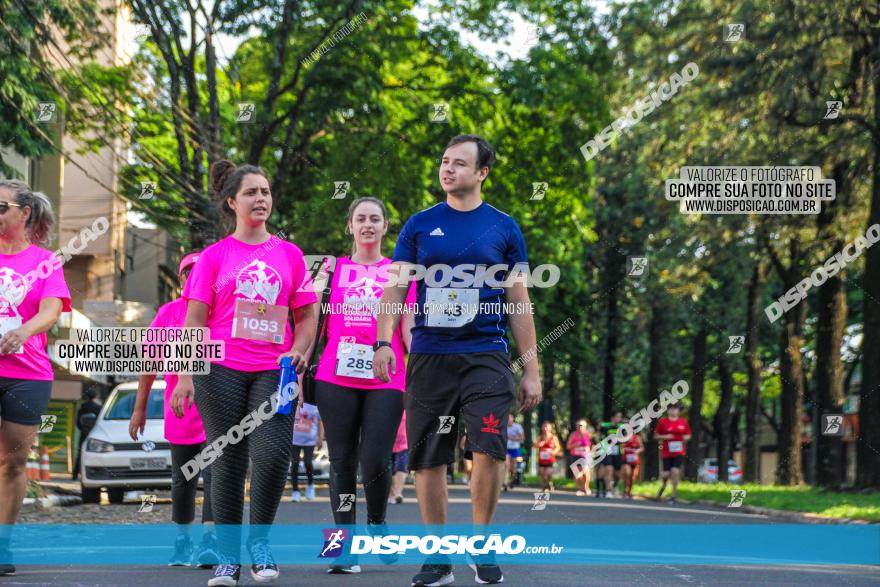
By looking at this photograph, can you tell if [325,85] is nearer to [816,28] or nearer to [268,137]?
[268,137]

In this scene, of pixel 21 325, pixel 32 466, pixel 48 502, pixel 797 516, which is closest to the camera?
pixel 21 325

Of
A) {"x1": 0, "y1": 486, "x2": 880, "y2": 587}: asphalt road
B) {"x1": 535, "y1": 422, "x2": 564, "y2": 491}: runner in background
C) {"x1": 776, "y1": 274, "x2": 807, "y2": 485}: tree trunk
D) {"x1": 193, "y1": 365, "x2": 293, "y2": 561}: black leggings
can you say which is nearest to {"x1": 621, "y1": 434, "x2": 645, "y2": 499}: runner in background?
{"x1": 535, "y1": 422, "x2": 564, "y2": 491}: runner in background

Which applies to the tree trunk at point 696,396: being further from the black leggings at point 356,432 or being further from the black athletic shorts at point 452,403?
the black athletic shorts at point 452,403

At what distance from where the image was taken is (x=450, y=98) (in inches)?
1083

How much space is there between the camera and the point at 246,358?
6883mm

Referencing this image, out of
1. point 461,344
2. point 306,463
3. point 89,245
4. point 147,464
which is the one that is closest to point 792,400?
point 306,463

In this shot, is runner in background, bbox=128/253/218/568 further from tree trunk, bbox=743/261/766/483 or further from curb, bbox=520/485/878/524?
tree trunk, bbox=743/261/766/483

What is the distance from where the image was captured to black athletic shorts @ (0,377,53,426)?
7492 millimetres

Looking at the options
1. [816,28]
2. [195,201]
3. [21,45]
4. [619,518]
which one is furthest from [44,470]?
[816,28]

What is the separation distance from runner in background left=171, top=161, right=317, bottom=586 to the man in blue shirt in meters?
0.53

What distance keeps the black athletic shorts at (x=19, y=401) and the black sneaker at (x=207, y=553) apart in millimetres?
1272

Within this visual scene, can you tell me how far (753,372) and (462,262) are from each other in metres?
31.7

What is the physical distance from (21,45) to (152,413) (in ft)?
17.5

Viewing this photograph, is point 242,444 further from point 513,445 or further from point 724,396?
point 724,396
